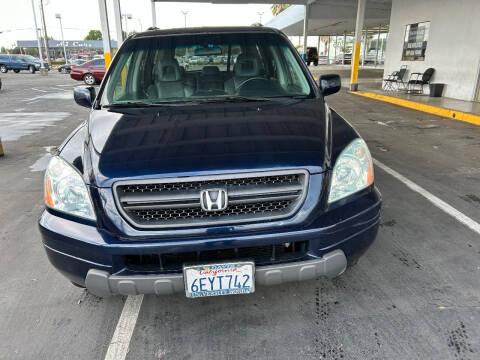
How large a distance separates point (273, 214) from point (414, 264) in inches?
58.6

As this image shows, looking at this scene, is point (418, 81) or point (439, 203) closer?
point (439, 203)

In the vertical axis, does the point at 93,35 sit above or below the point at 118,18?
above

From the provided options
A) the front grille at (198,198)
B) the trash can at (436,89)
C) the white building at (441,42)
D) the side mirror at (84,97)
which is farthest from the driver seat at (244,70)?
the trash can at (436,89)

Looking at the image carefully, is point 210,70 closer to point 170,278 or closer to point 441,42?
point 170,278

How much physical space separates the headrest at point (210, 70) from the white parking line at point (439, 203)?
2.59 m

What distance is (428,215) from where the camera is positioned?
3.64 metres

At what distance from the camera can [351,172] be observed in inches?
84.6

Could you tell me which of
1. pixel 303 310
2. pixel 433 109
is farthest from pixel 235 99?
pixel 433 109

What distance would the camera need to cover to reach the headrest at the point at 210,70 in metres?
3.33

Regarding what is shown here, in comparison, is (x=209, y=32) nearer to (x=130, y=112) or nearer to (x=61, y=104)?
(x=130, y=112)

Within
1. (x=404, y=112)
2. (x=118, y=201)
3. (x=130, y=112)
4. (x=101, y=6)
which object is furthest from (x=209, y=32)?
(x=101, y=6)

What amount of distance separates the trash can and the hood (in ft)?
37.6

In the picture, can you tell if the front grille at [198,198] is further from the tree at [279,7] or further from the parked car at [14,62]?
the parked car at [14,62]

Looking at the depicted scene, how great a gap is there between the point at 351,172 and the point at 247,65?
164 cm
